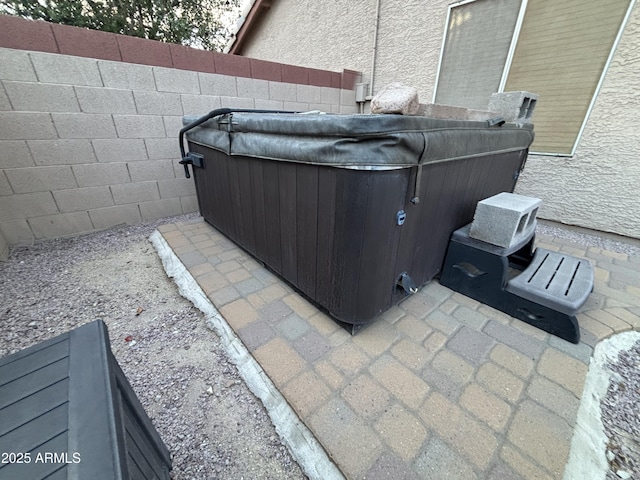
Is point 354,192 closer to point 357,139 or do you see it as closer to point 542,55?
point 357,139

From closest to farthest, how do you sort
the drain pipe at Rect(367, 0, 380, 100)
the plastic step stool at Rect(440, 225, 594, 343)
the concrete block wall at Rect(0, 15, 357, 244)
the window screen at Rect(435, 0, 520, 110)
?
1. the plastic step stool at Rect(440, 225, 594, 343)
2. the concrete block wall at Rect(0, 15, 357, 244)
3. the window screen at Rect(435, 0, 520, 110)
4. the drain pipe at Rect(367, 0, 380, 100)

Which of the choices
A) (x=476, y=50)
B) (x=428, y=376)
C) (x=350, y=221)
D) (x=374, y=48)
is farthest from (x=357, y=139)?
(x=374, y=48)

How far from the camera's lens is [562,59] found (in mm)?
2545

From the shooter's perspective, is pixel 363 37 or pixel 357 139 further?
pixel 363 37

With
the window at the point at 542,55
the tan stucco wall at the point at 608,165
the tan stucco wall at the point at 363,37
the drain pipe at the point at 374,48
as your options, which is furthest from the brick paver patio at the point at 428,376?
the drain pipe at the point at 374,48

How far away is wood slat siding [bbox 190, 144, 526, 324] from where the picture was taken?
1.17 metres

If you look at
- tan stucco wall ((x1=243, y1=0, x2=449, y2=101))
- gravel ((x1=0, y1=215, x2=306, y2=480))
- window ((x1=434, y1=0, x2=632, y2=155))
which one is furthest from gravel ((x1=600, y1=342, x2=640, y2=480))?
tan stucco wall ((x1=243, y1=0, x2=449, y2=101))

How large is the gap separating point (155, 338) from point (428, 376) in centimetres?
152

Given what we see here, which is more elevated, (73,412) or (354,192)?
(354,192)

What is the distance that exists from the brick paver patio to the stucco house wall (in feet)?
3.74

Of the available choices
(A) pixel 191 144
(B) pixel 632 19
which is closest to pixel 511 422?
(A) pixel 191 144

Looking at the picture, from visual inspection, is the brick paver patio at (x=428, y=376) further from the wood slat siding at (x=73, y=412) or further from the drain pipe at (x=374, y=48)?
the drain pipe at (x=374, y=48)

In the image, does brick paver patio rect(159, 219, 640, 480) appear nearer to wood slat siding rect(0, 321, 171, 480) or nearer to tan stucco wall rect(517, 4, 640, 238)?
wood slat siding rect(0, 321, 171, 480)

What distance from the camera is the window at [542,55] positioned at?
92.9 inches
